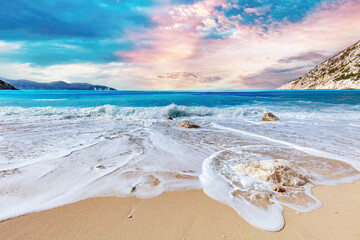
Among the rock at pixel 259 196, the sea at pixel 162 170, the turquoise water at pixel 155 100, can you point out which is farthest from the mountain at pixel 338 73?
the rock at pixel 259 196

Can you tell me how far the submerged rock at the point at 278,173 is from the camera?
3844 mm

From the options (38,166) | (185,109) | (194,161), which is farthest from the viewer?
(185,109)

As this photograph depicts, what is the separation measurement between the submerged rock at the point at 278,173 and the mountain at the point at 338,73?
5428 inches

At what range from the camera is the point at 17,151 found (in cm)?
582

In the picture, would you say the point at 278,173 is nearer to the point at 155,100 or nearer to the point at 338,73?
the point at 155,100

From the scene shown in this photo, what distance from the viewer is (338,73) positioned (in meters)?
128

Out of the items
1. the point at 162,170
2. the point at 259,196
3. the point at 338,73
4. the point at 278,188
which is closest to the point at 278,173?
the point at 278,188

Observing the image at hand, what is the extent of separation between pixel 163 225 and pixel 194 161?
110 inches

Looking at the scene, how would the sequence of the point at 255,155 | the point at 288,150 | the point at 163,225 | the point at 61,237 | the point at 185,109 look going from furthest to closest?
the point at 185,109 < the point at 288,150 < the point at 255,155 < the point at 163,225 < the point at 61,237

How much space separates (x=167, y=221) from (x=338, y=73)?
174409 mm

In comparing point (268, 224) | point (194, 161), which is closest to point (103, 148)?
point (194, 161)

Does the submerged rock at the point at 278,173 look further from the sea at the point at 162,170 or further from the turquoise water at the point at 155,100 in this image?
the turquoise water at the point at 155,100

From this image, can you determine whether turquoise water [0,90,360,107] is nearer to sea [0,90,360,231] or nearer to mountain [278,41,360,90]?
sea [0,90,360,231]

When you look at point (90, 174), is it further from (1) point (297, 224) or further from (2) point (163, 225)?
(1) point (297, 224)
